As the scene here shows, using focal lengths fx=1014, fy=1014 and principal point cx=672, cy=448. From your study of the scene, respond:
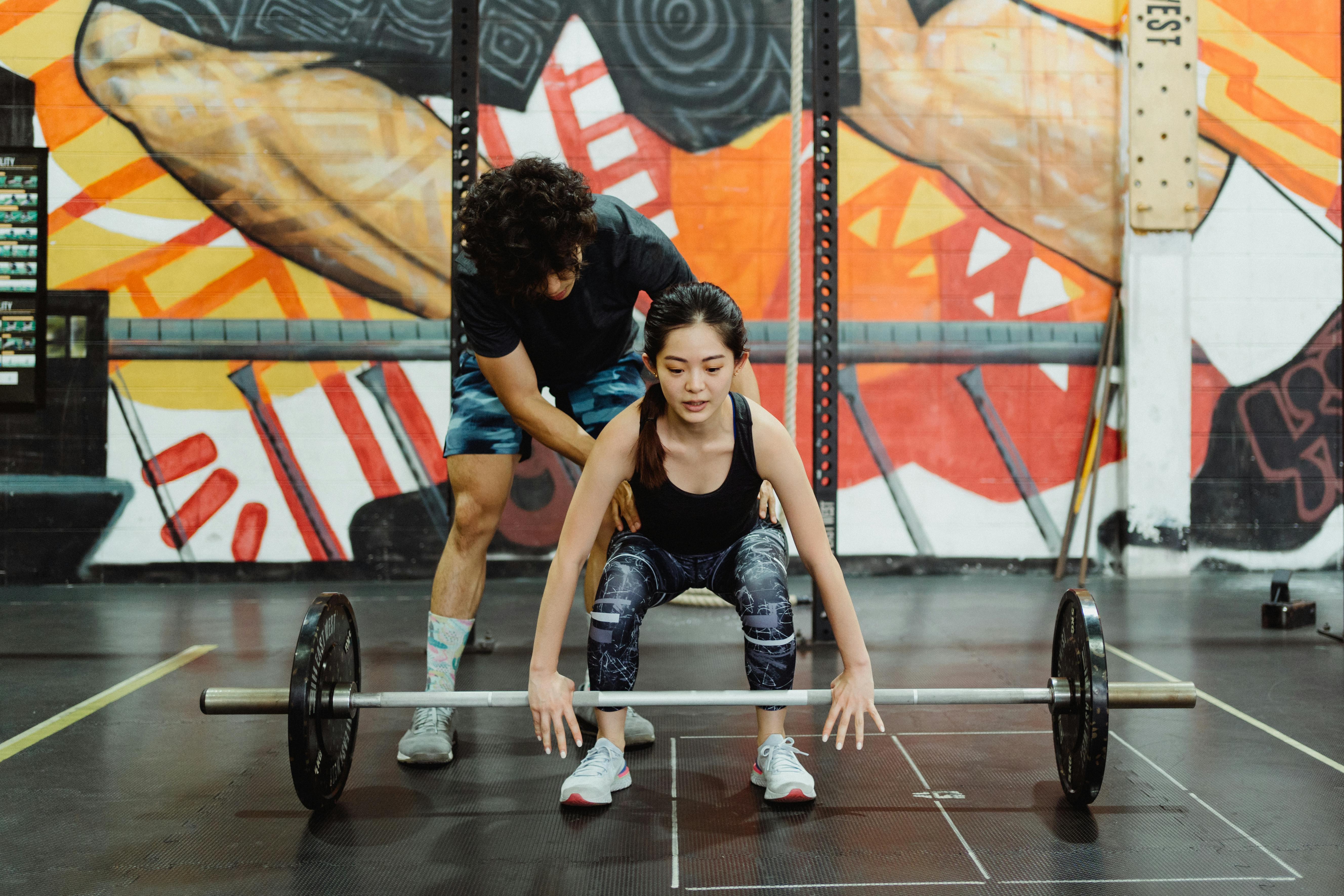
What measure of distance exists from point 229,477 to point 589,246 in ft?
10.3

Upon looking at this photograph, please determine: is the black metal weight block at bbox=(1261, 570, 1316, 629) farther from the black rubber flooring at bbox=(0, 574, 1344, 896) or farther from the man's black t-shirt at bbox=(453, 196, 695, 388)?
the man's black t-shirt at bbox=(453, 196, 695, 388)

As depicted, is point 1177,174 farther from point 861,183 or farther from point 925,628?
point 925,628

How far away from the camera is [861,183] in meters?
4.57

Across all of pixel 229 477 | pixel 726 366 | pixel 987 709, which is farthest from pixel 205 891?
pixel 229 477

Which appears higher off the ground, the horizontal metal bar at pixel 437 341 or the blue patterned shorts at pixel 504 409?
the horizontal metal bar at pixel 437 341

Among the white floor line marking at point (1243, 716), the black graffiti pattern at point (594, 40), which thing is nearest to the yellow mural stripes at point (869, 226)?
Answer: the black graffiti pattern at point (594, 40)

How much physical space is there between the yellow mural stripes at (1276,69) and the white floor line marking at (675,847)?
14.2 feet

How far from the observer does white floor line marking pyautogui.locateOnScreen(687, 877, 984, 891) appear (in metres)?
1.40

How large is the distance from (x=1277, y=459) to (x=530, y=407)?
401cm

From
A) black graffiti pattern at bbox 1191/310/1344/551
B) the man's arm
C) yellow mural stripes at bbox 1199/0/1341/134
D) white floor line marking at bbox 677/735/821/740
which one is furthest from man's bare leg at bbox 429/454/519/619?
yellow mural stripes at bbox 1199/0/1341/134

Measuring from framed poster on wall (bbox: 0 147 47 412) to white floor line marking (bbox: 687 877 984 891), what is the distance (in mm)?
4208

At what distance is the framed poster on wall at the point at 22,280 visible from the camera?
14.4ft

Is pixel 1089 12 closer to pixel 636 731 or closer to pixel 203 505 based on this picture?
pixel 636 731

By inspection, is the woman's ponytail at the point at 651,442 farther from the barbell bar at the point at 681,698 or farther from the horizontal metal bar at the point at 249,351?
the horizontal metal bar at the point at 249,351
